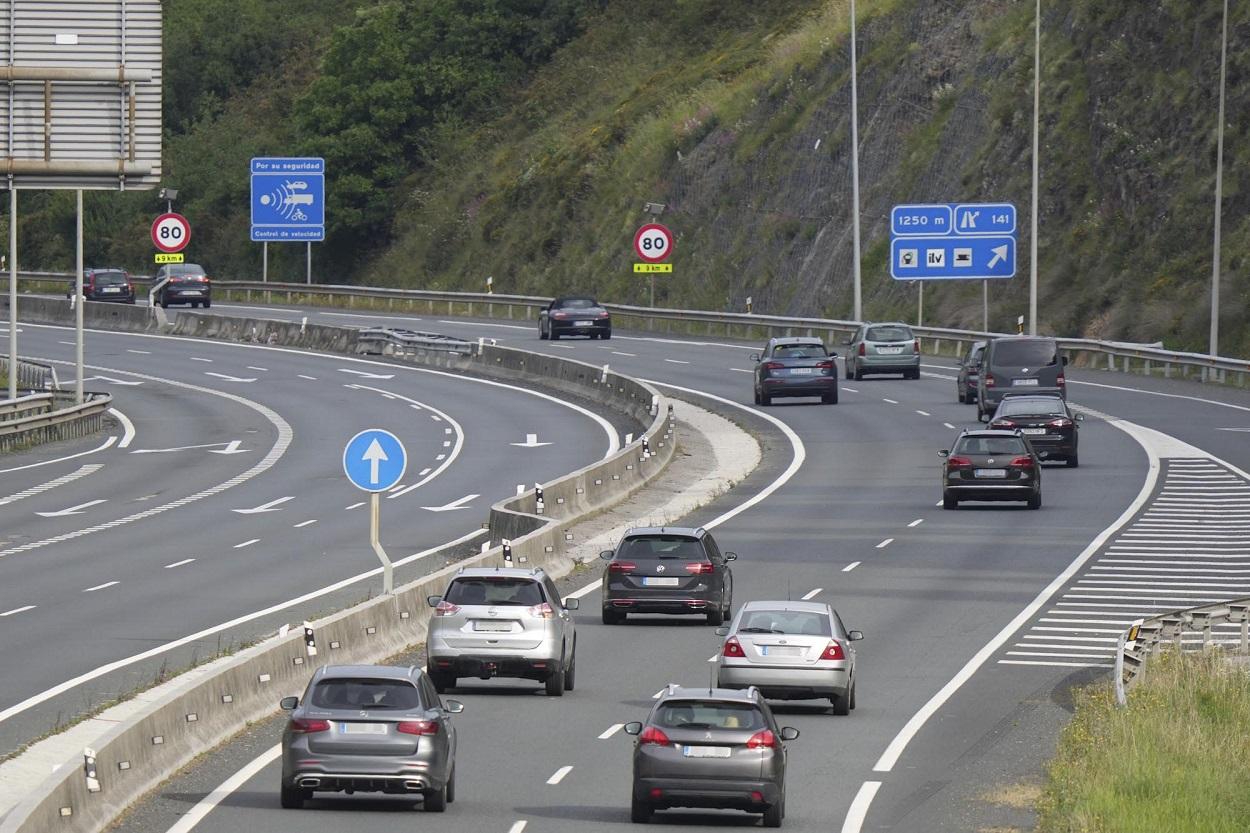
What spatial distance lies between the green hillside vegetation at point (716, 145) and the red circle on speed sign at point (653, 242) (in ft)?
15.2

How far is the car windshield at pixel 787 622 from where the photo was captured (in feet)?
81.9

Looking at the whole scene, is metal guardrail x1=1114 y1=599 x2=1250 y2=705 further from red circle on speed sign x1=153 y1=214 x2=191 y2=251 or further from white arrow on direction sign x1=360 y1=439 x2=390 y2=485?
red circle on speed sign x1=153 y1=214 x2=191 y2=251

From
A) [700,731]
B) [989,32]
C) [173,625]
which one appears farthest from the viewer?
[989,32]

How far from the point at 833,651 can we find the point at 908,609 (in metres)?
8.72

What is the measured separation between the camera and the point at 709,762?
18641mm

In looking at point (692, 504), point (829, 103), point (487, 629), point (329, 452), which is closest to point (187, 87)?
point (829, 103)

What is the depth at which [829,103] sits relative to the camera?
96188mm

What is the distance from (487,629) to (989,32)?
70962 mm

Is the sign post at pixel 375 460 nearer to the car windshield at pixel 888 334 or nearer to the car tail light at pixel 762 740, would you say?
the car tail light at pixel 762 740

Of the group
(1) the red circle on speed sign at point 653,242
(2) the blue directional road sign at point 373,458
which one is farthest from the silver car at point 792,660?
(1) the red circle on speed sign at point 653,242

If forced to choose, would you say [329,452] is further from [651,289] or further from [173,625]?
[651,289]

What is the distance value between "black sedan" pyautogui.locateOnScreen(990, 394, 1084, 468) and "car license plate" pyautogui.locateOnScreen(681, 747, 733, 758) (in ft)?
103

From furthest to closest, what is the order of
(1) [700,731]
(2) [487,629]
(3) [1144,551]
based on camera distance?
(3) [1144,551] < (2) [487,629] < (1) [700,731]

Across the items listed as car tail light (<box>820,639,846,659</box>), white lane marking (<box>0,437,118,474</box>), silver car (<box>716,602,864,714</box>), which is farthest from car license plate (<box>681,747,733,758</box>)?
white lane marking (<box>0,437,118,474</box>)
